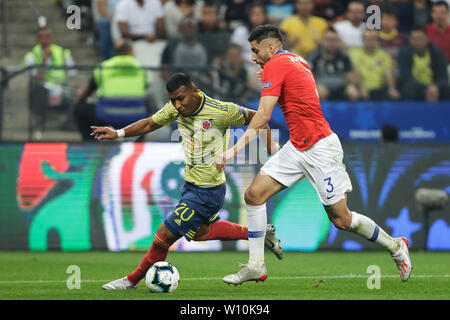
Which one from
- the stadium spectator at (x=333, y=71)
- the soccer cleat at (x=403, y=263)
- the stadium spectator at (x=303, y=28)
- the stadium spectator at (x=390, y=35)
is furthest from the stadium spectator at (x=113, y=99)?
the soccer cleat at (x=403, y=263)

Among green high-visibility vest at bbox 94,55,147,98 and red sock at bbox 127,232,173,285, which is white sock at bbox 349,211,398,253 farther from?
green high-visibility vest at bbox 94,55,147,98

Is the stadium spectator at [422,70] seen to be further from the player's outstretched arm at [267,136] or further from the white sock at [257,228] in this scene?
the white sock at [257,228]

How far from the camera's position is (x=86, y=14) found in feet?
59.5

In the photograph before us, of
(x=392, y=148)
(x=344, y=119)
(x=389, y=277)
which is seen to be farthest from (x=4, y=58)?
(x=389, y=277)

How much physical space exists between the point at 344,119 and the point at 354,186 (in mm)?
1863

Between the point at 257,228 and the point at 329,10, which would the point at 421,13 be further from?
the point at 257,228

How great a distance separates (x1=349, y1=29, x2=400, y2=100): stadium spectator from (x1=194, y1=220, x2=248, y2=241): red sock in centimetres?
650

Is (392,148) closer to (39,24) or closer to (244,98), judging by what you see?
(244,98)

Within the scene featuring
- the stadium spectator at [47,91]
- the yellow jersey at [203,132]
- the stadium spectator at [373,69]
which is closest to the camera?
the yellow jersey at [203,132]

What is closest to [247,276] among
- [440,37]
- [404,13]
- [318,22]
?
[318,22]

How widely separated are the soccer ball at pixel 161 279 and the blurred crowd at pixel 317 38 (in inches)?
242

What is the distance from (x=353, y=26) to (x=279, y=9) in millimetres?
1689

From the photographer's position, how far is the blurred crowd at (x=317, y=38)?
15219 millimetres

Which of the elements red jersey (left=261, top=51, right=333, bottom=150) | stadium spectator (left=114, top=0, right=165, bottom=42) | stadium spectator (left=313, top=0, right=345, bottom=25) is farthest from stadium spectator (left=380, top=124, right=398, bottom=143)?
red jersey (left=261, top=51, right=333, bottom=150)
